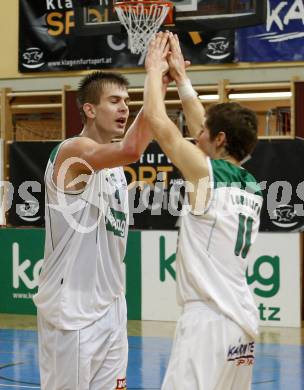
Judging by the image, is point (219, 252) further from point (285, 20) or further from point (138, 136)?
point (285, 20)

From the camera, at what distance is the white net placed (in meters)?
6.84

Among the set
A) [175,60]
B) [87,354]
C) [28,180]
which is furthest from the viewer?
[28,180]

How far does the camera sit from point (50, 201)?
499 centimetres

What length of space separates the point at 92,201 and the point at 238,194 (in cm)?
120

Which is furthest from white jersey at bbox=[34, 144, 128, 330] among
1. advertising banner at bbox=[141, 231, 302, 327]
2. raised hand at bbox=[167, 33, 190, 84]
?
advertising banner at bbox=[141, 231, 302, 327]

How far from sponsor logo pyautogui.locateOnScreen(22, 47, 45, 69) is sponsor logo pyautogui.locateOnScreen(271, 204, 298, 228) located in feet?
15.5

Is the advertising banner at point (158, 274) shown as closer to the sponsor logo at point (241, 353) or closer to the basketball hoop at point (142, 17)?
the basketball hoop at point (142, 17)

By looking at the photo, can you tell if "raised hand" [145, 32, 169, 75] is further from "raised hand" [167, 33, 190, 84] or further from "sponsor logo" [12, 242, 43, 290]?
"sponsor logo" [12, 242, 43, 290]

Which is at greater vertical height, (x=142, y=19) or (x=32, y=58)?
(x=32, y=58)

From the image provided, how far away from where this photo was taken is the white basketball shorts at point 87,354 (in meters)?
4.80

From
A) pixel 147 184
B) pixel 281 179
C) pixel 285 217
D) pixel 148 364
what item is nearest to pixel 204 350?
pixel 148 364

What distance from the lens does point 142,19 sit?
23.0 feet

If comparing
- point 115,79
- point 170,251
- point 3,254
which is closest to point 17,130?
point 3,254

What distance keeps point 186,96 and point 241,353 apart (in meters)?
1.47
